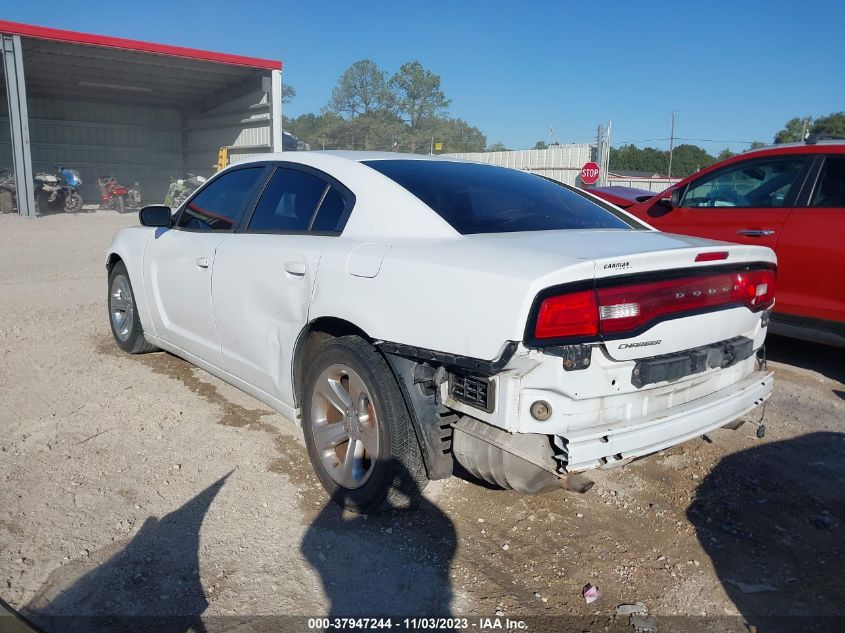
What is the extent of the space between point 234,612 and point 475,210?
193 centimetres

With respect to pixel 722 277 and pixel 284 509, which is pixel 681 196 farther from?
pixel 284 509

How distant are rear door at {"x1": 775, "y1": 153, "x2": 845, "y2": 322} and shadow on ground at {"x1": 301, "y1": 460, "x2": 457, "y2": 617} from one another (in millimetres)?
3433

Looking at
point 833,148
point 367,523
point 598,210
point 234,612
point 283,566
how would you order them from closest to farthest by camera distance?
point 234,612, point 283,566, point 367,523, point 598,210, point 833,148

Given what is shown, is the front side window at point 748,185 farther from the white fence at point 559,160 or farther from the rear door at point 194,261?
the white fence at point 559,160

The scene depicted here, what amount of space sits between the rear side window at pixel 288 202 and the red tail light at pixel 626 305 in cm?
154

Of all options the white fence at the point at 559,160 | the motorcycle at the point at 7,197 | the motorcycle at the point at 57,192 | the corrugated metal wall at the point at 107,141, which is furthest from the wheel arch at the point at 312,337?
the corrugated metal wall at the point at 107,141

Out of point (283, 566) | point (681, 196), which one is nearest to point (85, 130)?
point (681, 196)

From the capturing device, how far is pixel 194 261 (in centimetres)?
413

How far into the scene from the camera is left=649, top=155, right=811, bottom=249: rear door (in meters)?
5.28

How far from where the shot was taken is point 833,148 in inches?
202

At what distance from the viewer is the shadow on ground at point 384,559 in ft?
8.26

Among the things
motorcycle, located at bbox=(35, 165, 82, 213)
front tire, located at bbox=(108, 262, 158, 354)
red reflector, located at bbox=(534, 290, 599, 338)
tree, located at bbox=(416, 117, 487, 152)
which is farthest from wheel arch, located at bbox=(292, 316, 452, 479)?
tree, located at bbox=(416, 117, 487, 152)

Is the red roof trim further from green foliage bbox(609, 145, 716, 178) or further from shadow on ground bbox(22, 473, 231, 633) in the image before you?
green foliage bbox(609, 145, 716, 178)

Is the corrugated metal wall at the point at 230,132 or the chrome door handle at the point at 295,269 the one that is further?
the corrugated metal wall at the point at 230,132
